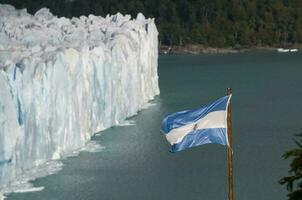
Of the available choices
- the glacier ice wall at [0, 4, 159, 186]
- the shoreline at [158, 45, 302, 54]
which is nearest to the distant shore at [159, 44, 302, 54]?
the shoreline at [158, 45, 302, 54]

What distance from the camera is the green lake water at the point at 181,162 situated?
68.7ft

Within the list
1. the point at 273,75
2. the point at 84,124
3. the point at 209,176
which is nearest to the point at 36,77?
the point at 84,124

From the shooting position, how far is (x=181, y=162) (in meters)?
24.9

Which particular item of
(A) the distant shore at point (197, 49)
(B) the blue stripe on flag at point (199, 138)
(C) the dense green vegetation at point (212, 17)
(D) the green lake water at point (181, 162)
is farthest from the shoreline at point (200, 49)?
A: (B) the blue stripe on flag at point (199, 138)

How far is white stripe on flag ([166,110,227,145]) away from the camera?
1135 cm

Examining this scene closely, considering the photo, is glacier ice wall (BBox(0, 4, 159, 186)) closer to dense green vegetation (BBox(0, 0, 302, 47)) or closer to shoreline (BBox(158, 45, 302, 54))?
shoreline (BBox(158, 45, 302, 54))

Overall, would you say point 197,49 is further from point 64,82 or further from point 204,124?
point 204,124

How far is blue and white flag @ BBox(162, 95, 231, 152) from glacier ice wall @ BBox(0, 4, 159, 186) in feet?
33.0

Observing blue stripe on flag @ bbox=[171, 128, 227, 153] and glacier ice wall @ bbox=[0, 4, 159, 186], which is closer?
blue stripe on flag @ bbox=[171, 128, 227, 153]

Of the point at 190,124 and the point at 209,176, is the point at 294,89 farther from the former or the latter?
the point at 190,124

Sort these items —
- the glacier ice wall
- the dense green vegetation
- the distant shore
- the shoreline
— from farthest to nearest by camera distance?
the dense green vegetation → the distant shore → the shoreline → the glacier ice wall

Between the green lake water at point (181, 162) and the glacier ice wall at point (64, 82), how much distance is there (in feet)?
2.68

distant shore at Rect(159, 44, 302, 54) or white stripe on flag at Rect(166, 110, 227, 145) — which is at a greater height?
white stripe on flag at Rect(166, 110, 227, 145)

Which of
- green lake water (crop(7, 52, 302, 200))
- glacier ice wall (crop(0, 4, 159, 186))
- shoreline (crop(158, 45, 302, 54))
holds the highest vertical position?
glacier ice wall (crop(0, 4, 159, 186))
